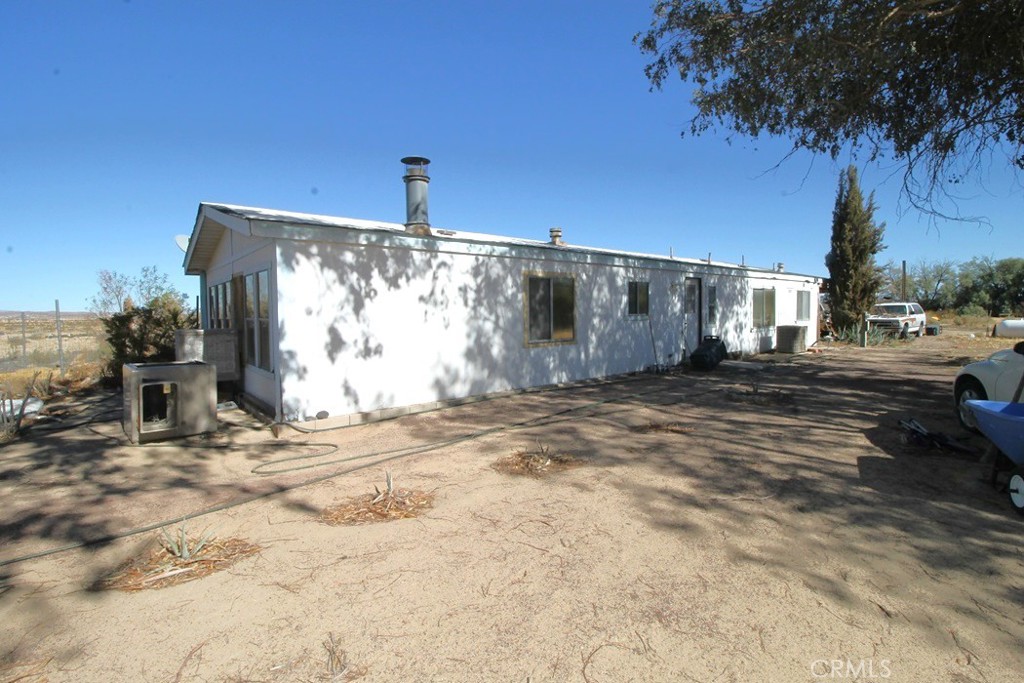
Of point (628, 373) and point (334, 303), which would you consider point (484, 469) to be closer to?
point (334, 303)

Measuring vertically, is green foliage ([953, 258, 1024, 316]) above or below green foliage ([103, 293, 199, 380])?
above

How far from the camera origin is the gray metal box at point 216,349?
9453 millimetres

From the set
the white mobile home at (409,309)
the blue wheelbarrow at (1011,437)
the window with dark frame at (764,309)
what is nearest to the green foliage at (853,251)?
the window with dark frame at (764,309)

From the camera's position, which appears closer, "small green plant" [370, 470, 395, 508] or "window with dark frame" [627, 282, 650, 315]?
"small green plant" [370, 470, 395, 508]

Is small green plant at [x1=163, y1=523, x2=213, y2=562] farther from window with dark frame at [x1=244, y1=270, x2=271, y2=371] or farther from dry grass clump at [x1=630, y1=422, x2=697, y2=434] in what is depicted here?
dry grass clump at [x1=630, y1=422, x2=697, y2=434]

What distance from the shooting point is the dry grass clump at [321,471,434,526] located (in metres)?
4.30

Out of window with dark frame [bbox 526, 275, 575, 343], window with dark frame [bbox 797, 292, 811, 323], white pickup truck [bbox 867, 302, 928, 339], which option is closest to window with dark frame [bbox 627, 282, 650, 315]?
window with dark frame [bbox 526, 275, 575, 343]

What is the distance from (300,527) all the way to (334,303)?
4.10 m

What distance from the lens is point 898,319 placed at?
22891 millimetres

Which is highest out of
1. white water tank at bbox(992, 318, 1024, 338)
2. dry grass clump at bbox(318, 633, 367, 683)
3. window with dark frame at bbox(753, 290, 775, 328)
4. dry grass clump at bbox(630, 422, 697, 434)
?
window with dark frame at bbox(753, 290, 775, 328)

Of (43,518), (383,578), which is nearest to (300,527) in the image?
(383,578)

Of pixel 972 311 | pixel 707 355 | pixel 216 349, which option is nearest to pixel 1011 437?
pixel 707 355

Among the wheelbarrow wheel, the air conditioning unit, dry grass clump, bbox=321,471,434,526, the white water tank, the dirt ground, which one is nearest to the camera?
the dirt ground

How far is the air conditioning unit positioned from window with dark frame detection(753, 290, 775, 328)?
15631 mm
